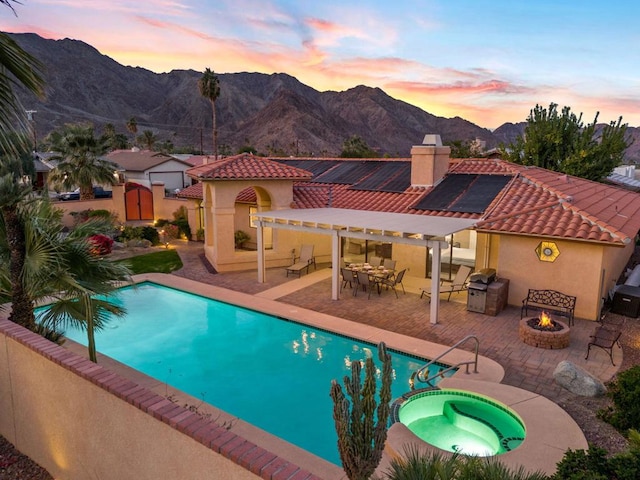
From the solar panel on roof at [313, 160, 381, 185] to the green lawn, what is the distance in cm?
901

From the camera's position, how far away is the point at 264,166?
2186 cm

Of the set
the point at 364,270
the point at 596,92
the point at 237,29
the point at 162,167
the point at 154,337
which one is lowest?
the point at 154,337

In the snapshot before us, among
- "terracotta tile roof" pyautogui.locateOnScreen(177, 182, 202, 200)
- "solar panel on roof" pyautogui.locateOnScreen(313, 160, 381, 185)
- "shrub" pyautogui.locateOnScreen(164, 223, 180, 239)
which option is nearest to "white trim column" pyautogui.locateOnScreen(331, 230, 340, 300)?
"solar panel on roof" pyautogui.locateOnScreen(313, 160, 381, 185)

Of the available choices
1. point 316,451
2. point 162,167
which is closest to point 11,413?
point 316,451

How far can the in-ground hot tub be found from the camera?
8656 millimetres

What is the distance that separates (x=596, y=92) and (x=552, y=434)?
5595 centimetres

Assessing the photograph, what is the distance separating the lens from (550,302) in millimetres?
14883

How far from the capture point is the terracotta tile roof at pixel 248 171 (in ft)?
66.1

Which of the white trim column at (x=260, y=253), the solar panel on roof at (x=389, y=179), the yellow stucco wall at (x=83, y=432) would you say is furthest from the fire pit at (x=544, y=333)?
the yellow stucco wall at (x=83, y=432)

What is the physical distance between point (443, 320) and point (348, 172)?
44.7ft

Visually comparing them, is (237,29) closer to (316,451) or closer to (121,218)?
(121,218)

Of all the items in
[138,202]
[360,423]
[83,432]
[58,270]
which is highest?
[58,270]

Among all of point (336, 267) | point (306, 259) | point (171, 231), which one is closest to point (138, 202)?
point (171, 231)

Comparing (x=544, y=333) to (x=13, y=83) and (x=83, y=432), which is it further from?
(x=13, y=83)
